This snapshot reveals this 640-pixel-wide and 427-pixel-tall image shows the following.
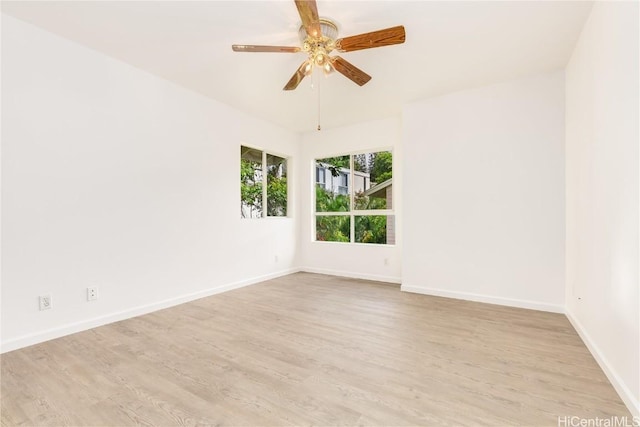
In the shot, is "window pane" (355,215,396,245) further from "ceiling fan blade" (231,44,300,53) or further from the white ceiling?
"ceiling fan blade" (231,44,300,53)

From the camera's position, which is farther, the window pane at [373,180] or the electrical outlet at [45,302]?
the window pane at [373,180]

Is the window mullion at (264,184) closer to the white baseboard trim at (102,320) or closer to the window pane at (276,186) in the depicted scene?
the window pane at (276,186)

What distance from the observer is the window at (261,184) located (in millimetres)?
4541

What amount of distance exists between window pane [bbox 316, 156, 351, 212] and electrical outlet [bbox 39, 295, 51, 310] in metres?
3.88

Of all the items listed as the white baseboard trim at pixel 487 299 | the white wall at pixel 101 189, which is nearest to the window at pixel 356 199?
the white baseboard trim at pixel 487 299

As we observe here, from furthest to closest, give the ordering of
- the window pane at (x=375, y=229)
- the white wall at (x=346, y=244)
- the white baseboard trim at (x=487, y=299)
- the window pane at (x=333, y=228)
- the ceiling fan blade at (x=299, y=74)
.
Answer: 1. the window pane at (x=333, y=228)
2. the window pane at (x=375, y=229)
3. the white wall at (x=346, y=244)
4. the white baseboard trim at (x=487, y=299)
5. the ceiling fan blade at (x=299, y=74)

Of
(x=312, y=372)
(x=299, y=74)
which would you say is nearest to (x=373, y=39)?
(x=299, y=74)

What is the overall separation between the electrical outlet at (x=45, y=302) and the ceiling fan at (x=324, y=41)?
8.46 feet

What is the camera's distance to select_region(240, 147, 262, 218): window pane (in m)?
4.50

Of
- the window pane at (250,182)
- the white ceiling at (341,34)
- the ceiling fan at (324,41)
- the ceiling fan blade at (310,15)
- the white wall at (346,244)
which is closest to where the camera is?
the ceiling fan blade at (310,15)

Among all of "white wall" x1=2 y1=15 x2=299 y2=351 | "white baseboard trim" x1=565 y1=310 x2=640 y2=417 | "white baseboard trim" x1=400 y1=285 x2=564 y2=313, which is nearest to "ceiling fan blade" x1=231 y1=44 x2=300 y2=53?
"white wall" x1=2 y1=15 x2=299 y2=351

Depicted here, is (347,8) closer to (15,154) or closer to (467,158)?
(467,158)

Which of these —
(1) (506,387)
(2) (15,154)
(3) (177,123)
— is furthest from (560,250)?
(2) (15,154)

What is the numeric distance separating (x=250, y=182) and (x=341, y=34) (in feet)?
8.96
